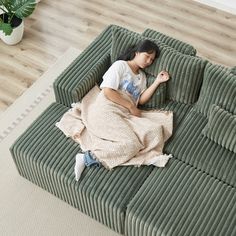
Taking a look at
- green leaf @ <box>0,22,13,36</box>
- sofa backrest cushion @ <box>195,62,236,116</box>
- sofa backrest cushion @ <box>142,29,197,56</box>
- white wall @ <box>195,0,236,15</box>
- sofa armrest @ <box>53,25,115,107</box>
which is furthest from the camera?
white wall @ <box>195,0,236,15</box>

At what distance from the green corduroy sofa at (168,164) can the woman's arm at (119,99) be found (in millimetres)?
170

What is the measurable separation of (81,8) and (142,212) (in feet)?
8.15

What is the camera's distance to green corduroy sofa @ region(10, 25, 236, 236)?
219 centimetres

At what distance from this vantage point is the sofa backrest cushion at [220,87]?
243 cm

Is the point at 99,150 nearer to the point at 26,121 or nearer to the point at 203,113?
the point at 203,113

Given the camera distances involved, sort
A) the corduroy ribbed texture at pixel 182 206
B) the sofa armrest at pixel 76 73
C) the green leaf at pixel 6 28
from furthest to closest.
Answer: the green leaf at pixel 6 28
the sofa armrest at pixel 76 73
the corduroy ribbed texture at pixel 182 206

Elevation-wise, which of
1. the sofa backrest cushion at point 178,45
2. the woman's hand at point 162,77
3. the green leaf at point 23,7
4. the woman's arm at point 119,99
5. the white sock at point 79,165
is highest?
the sofa backrest cushion at point 178,45

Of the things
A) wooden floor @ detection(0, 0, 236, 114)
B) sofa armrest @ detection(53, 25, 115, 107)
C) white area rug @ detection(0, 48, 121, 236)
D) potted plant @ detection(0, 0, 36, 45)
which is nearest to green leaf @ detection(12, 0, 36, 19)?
potted plant @ detection(0, 0, 36, 45)

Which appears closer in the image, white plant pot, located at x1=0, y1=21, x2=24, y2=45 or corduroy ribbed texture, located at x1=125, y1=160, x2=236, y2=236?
corduroy ribbed texture, located at x1=125, y1=160, x2=236, y2=236

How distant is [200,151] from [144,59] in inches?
26.7

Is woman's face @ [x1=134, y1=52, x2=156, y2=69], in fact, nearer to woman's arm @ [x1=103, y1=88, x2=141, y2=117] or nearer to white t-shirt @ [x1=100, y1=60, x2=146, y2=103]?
white t-shirt @ [x1=100, y1=60, x2=146, y2=103]

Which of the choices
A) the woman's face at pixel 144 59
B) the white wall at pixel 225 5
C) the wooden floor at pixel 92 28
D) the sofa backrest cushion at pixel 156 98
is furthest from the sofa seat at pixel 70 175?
the white wall at pixel 225 5

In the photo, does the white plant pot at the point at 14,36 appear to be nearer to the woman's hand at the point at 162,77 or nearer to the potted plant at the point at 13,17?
the potted plant at the point at 13,17

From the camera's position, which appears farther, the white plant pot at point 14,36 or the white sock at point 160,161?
the white plant pot at point 14,36
